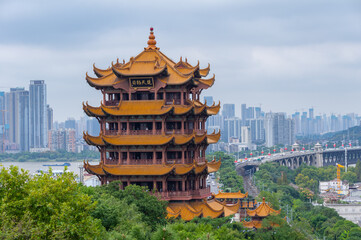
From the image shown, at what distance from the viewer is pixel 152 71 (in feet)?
177

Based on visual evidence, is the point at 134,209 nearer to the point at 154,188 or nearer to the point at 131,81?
the point at 154,188

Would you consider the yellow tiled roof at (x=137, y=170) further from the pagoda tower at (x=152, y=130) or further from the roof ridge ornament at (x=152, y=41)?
the roof ridge ornament at (x=152, y=41)

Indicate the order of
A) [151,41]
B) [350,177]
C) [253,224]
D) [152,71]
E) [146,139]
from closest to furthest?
[146,139] < [152,71] < [151,41] < [253,224] < [350,177]

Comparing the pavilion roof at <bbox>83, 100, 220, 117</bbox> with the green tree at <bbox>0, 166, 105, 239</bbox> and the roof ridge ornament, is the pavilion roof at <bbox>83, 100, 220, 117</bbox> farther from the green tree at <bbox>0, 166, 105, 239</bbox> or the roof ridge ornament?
the green tree at <bbox>0, 166, 105, 239</bbox>

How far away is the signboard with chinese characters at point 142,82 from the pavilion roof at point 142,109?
1.12 metres

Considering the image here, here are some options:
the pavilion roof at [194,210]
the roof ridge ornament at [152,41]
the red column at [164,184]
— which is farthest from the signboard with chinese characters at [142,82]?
the pavilion roof at [194,210]

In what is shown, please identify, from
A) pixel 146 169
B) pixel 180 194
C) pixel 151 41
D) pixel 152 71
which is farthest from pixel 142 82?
pixel 180 194

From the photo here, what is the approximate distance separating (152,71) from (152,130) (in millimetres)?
4209

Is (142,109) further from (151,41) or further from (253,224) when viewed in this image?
(253,224)

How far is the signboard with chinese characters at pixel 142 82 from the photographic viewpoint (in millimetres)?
53906

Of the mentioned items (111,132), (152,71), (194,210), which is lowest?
(194,210)

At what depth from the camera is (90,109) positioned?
54.1 metres

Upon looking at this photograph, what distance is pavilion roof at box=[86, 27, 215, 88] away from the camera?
5362 centimetres

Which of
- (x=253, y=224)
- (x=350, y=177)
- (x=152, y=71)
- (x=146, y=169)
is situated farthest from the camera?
(x=350, y=177)
